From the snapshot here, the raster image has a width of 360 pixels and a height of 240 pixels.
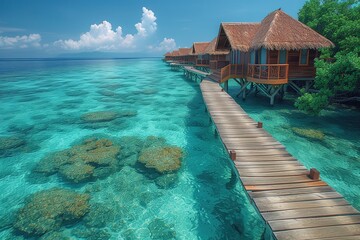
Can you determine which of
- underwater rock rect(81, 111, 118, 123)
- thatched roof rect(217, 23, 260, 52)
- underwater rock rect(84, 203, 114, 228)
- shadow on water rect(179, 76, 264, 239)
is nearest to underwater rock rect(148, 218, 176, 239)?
shadow on water rect(179, 76, 264, 239)

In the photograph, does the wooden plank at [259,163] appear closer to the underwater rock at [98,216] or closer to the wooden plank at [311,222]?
the wooden plank at [311,222]

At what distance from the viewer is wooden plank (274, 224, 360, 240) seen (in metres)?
4.09

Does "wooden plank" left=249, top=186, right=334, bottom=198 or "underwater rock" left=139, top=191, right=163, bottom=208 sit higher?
"wooden plank" left=249, top=186, right=334, bottom=198

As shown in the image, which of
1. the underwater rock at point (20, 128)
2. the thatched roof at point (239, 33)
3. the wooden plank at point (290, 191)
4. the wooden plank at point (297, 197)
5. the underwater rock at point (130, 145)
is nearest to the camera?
the wooden plank at point (297, 197)

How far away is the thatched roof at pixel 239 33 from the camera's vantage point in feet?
61.2

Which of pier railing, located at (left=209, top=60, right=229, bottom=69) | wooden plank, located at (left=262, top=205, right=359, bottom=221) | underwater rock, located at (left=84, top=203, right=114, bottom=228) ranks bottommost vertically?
underwater rock, located at (left=84, top=203, right=114, bottom=228)

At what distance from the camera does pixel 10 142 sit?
12875mm

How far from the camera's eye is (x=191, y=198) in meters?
8.05

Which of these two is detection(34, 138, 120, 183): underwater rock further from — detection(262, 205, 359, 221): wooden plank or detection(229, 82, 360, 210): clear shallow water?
detection(229, 82, 360, 210): clear shallow water

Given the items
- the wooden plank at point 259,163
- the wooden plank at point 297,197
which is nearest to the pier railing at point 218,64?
the wooden plank at point 259,163

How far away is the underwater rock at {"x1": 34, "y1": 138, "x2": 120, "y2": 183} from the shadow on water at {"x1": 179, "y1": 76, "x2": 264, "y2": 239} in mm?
3750

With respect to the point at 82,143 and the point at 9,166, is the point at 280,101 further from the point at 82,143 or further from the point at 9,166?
the point at 9,166

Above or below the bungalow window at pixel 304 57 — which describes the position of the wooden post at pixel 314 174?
below

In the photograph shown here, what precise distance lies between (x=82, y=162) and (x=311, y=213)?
898 centimetres
